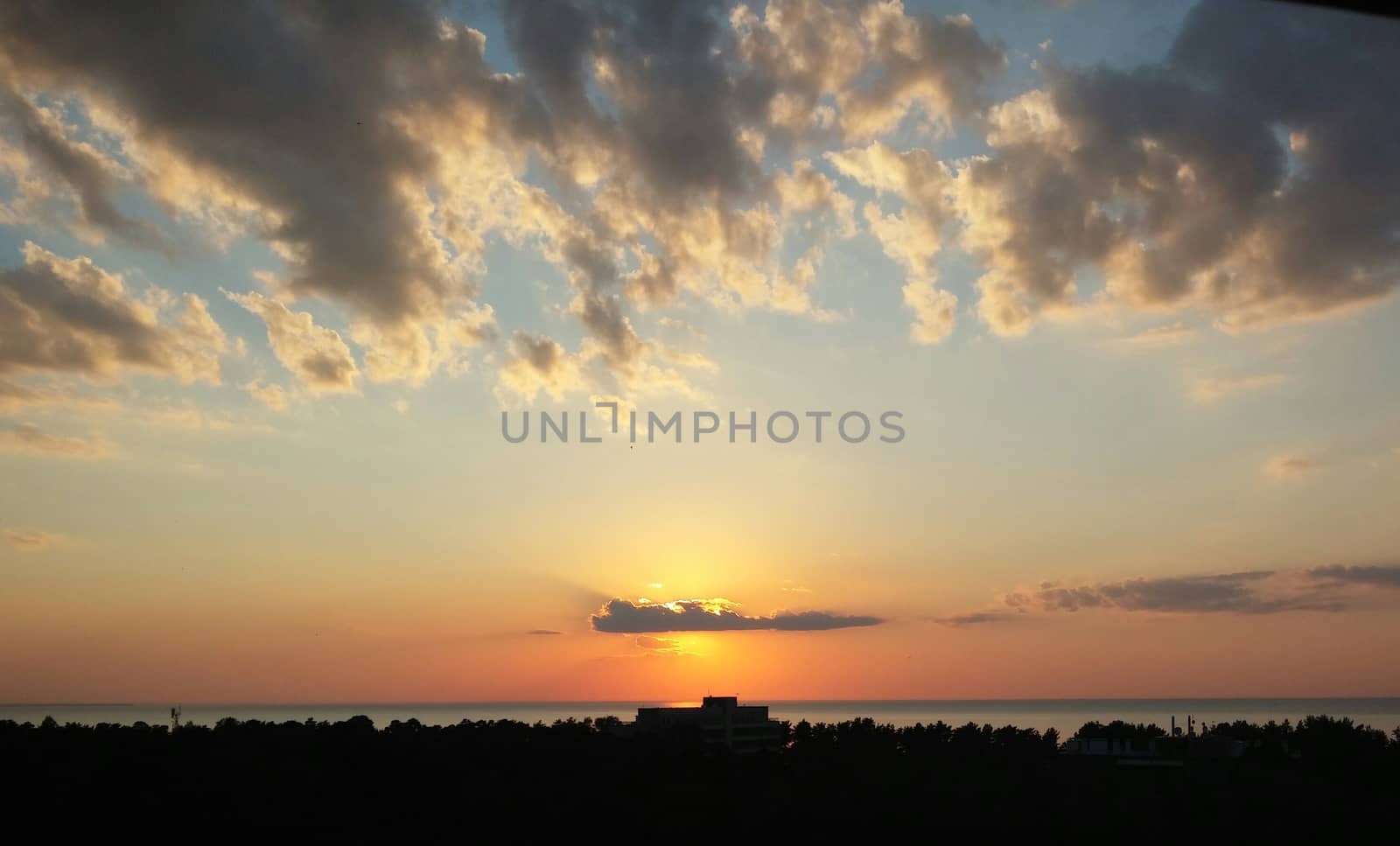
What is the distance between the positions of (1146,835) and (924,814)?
9101 mm

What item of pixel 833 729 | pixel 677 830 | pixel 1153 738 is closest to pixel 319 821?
pixel 677 830

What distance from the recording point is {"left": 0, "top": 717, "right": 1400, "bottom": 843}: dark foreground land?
139ft

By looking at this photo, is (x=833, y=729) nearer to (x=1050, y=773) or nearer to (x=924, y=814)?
(x=1050, y=773)

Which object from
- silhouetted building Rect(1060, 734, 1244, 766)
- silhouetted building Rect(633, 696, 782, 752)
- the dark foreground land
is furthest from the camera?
silhouetted building Rect(633, 696, 782, 752)

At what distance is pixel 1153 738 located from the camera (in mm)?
92875

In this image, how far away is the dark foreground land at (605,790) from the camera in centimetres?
4250

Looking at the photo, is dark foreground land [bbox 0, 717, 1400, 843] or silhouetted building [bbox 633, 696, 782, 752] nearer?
dark foreground land [bbox 0, 717, 1400, 843]

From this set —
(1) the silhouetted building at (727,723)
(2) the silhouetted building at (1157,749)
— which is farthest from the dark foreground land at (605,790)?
(1) the silhouetted building at (727,723)

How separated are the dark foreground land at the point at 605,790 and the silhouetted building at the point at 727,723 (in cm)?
4838

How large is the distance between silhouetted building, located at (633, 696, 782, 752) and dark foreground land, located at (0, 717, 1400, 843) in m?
48.4

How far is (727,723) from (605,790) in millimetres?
73583

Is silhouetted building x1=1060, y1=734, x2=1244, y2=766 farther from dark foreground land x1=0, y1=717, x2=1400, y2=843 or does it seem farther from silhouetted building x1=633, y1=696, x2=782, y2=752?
silhouetted building x1=633, y1=696, x2=782, y2=752

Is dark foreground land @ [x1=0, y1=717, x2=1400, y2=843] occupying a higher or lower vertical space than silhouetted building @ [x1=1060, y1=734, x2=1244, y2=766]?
higher

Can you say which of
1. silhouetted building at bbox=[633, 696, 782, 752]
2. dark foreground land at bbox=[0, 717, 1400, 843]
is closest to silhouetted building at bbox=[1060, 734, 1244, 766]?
dark foreground land at bbox=[0, 717, 1400, 843]
